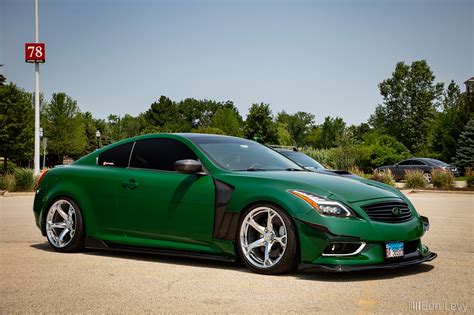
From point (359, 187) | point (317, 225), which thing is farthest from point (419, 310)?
point (359, 187)

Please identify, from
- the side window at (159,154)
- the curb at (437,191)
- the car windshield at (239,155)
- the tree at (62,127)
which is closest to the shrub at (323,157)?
the curb at (437,191)

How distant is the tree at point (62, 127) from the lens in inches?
2945

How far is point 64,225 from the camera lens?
881cm

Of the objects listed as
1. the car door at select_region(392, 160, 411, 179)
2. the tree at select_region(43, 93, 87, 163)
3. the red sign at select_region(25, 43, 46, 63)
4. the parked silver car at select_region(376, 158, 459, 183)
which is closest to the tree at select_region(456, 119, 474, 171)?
the parked silver car at select_region(376, 158, 459, 183)

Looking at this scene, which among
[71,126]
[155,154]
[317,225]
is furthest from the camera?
[71,126]

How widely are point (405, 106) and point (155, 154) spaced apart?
10047 cm

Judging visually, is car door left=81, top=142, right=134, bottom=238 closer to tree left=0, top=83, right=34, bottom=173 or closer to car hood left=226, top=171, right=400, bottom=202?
car hood left=226, top=171, right=400, bottom=202

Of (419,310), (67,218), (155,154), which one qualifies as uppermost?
(155,154)

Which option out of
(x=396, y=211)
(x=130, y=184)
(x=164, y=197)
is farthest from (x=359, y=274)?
(x=130, y=184)

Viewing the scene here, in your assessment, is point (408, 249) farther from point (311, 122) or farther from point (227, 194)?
point (311, 122)

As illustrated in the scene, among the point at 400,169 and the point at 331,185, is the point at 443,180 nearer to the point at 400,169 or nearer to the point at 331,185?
the point at 400,169

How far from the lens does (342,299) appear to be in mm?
5750

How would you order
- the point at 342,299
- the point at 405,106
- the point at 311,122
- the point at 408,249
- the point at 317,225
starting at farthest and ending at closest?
the point at 311,122 < the point at 405,106 < the point at 408,249 < the point at 317,225 < the point at 342,299

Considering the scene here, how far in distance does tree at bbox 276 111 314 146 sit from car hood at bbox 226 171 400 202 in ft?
550
